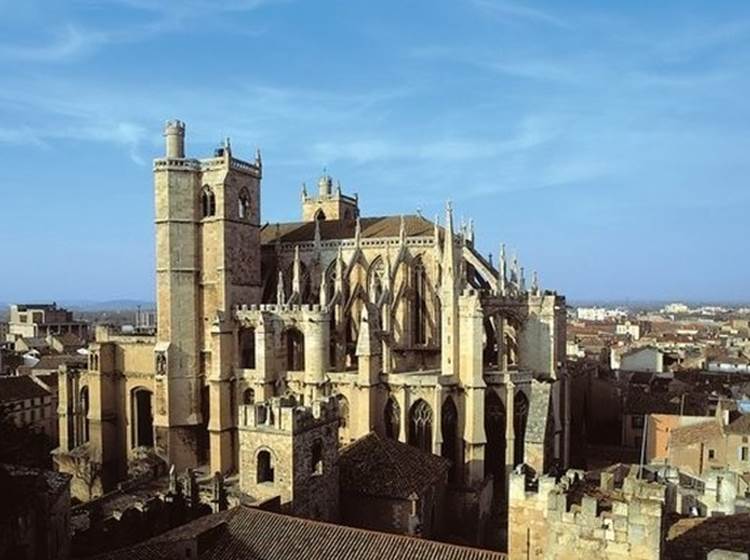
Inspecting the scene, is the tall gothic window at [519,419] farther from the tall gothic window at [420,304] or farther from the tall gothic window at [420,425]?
the tall gothic window at [420,304]

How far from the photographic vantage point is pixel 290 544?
2180 centimetres

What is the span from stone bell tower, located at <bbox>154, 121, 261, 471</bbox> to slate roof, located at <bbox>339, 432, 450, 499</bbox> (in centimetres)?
1472

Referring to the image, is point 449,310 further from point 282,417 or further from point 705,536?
point 705,536

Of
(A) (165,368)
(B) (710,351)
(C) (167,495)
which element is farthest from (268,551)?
(B) (710,351)

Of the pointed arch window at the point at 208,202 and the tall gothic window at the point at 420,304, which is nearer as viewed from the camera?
the pointed arch window at the point at 208,202

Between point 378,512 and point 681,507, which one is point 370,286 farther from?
point 681,507

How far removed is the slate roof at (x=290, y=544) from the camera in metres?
21.2

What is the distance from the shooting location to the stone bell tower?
43.6m

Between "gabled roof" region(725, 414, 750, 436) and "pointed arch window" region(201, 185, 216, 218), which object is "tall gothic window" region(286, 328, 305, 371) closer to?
"pointed arch window" region(201, 185, 216, 218)

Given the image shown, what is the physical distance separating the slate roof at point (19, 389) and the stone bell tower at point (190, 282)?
2347 centimetres

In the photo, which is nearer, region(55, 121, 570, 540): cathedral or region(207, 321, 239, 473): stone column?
region(55, 121, 570, 540): cathedral

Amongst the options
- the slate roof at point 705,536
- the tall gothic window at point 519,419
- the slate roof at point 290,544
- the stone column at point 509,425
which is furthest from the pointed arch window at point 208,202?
the slate roof at point 705,536

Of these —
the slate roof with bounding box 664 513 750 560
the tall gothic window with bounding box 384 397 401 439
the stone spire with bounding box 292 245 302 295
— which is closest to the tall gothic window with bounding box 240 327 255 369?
the stone spire with bounding box 292 245 302 295

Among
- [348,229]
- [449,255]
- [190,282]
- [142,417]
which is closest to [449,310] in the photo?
[449,255]
